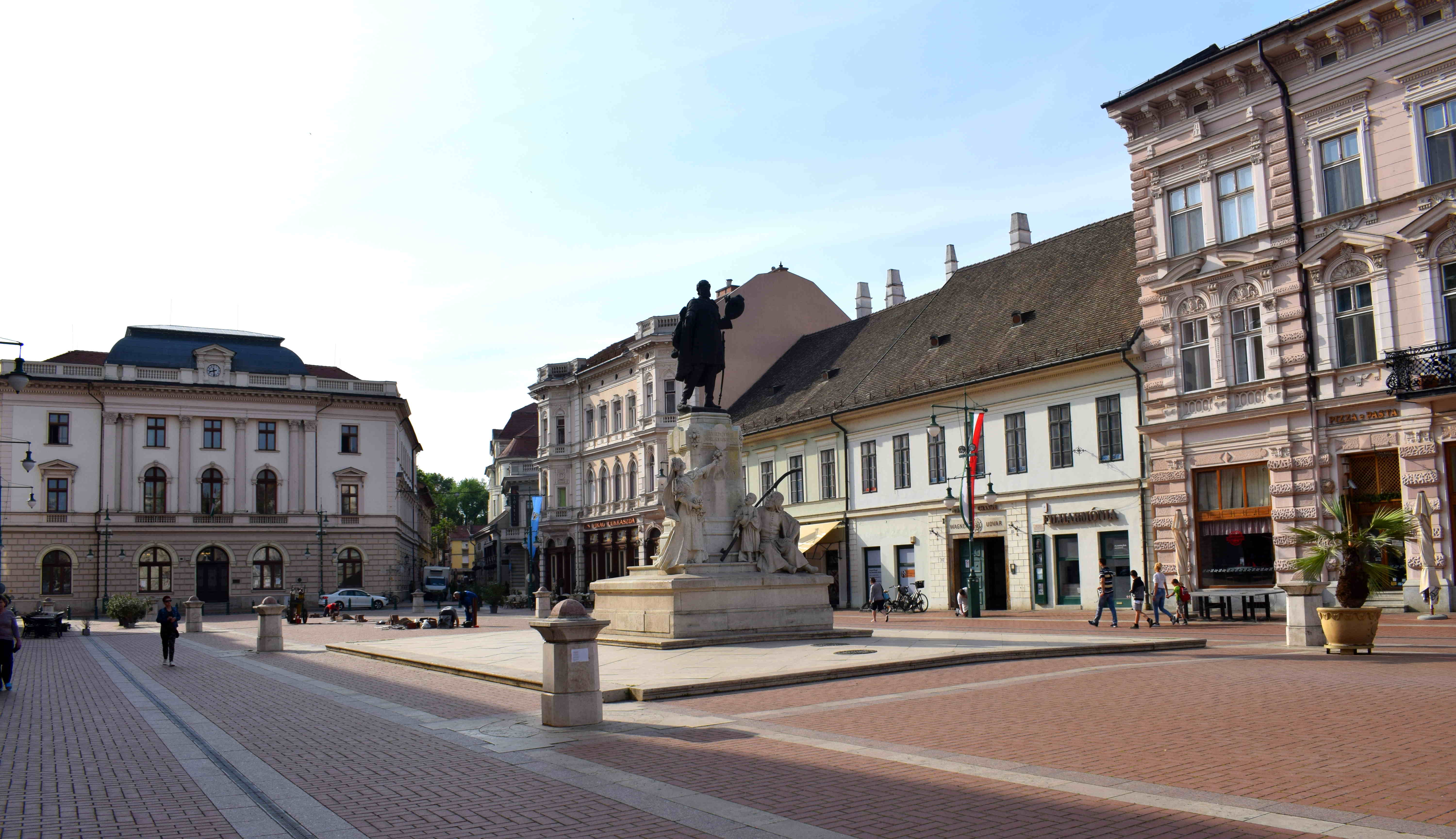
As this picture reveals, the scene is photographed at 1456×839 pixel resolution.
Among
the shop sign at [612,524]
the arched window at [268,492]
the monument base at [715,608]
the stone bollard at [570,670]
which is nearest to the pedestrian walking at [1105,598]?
the monument base at [715,608]

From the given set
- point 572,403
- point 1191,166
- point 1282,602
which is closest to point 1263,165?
point 1191,166

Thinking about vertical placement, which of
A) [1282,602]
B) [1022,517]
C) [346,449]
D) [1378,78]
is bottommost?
[1282,602]

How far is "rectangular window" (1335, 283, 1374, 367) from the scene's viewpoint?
Answer: 2570 centimetres

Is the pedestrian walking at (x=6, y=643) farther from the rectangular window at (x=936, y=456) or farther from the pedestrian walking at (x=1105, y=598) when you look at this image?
the rectangular window at (x=936, y=456)

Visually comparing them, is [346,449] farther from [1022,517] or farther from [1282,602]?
[1282,602]

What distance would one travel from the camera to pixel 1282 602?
26875 mm

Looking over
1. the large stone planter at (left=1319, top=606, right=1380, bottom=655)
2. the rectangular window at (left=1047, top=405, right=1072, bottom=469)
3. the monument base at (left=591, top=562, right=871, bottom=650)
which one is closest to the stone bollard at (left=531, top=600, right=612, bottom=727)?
the monument base at (left=591, top=562, right=871, bottom=650)

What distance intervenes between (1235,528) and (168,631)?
25.1 m

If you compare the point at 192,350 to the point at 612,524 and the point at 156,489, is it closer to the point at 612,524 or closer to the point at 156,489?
the point at 156,489

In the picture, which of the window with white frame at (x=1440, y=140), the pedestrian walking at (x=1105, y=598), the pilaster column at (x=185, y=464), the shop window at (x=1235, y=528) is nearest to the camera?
the window with white frame at (x=1440, y=140)

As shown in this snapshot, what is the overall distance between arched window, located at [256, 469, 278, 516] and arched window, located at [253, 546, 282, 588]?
91.4 inches

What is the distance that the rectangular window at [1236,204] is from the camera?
28.1 metres

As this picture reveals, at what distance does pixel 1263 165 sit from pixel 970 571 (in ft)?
43.3

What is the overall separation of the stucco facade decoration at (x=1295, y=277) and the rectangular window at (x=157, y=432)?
54.2 m
